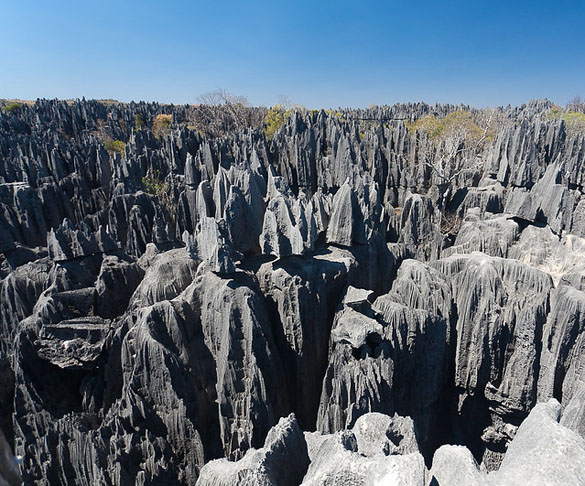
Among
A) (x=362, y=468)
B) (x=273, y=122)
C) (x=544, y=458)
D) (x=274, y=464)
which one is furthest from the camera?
(x=273, y=122)

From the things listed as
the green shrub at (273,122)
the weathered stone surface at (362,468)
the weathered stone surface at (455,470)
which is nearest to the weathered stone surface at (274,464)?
the weathered stone surface at (362,468)

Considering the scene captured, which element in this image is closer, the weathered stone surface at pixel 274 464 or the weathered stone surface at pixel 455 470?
the weathered stone surface at pixel 455 470

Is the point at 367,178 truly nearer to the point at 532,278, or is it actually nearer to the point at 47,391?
the point at 532,278

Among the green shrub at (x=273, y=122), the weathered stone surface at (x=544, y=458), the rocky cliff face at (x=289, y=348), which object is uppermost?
the green shrub at (x=273, y=122)

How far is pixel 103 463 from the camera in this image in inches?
277

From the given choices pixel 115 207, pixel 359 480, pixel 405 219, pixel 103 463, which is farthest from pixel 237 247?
pixel 115 207

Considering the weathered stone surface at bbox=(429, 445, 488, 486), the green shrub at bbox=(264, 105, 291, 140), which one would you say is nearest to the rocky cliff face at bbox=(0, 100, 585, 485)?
the weathered stone surface at bbox=(429, 445, 488, 486)

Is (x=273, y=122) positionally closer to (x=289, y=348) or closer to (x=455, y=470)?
(x=289, y=348)

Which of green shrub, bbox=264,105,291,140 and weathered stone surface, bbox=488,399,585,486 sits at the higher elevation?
green shrub, bbox=264,105,291,140

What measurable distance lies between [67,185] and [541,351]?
3143 cm

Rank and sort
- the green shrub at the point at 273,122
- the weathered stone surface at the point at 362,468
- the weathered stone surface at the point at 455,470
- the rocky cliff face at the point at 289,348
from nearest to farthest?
→ 1. the weathered stone surface at the point at 362,468
2. the weathered stone surface at the point at 455,470
3. the rocky cliff face at the point at 289,348
4. the green shrub at the point at 273,122

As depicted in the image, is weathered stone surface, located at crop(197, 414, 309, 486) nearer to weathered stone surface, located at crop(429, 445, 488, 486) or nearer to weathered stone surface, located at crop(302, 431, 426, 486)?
weathered stone surface, located at crop(302, 431, 426, 486)

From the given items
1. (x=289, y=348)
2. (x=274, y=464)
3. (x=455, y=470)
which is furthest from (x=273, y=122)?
(x=455, y=470)

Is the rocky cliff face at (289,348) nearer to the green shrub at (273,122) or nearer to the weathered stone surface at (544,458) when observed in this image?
the weathered stone surface at (544,458)
